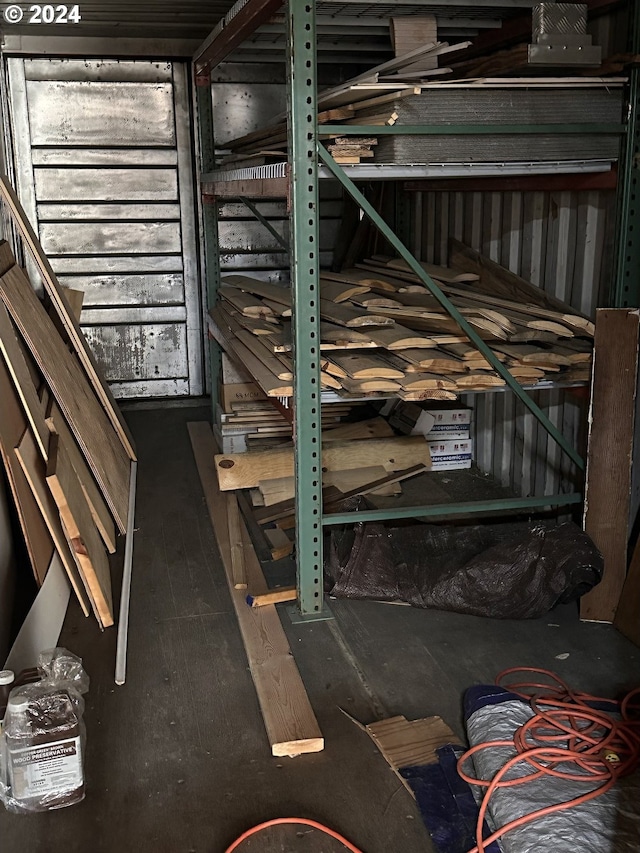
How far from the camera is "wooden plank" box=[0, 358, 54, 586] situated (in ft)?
11.8

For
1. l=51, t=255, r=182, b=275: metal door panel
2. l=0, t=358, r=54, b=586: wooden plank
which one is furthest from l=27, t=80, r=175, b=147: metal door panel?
l=0, t=358, r=54, b=586: wooden plank

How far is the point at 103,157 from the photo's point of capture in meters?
7.55

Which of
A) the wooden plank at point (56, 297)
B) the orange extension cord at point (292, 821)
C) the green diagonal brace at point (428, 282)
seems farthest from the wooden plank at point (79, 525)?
the green diagonal brace at point (428, 282)

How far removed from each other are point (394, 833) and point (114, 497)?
2.47m

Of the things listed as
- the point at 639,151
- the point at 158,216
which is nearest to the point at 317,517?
the point at 639,151

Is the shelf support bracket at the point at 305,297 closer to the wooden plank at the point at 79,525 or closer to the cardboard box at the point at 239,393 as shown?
the wooden plank at the point at 79,525

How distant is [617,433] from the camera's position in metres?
3.82

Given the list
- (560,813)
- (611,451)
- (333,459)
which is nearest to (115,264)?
(333,459)

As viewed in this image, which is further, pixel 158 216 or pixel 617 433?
pixel 158 216

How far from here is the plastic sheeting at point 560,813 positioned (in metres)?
2.47

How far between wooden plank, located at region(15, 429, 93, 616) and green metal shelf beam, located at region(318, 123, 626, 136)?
1.87m

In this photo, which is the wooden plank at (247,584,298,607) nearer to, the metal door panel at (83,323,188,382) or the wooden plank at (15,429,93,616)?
the wooden plank at (15,429,93,616)

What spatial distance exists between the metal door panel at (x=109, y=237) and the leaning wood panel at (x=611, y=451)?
5131mm

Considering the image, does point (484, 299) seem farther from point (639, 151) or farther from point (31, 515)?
point (31, 515)
